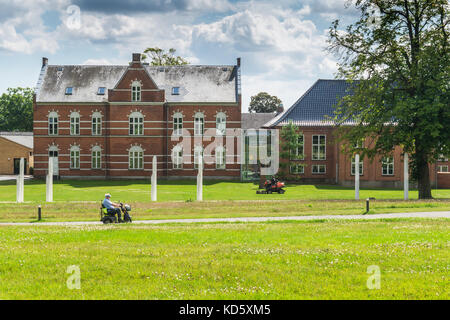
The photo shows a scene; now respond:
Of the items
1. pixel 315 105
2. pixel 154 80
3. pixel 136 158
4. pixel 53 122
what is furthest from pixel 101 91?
pixel 315 105

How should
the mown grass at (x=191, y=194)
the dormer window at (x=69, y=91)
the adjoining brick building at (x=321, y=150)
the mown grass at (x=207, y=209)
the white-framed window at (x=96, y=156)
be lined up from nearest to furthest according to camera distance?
the mown grass at (x=207, y=209) → the mown grass at (x=191, y=194) → the adjoining brick building at (x=321, y=150) → the dormer window at (x=69, y=91) → the white-framed window at (x=96, y=156)

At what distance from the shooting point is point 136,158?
56000 millimetres

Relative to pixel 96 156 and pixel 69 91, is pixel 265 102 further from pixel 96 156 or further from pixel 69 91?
pixel 69 91

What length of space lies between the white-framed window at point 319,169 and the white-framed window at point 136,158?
1872 cm

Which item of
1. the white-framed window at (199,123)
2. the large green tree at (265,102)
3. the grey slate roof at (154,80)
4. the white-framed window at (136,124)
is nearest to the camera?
the white-framed window at (136,124)

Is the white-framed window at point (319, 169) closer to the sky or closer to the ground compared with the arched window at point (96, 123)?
→ closer to the ground

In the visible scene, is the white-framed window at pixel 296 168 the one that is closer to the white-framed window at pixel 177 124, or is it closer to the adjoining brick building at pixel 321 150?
the adjoining brick building at pixel 321 150

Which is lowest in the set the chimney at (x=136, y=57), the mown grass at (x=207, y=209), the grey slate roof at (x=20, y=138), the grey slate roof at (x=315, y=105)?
the mown grass at (x=207, y=209)

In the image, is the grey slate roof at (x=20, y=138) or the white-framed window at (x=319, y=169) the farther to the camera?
the grey slate roof at (x=20, y=138)

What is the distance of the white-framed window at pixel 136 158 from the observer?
2202 inches

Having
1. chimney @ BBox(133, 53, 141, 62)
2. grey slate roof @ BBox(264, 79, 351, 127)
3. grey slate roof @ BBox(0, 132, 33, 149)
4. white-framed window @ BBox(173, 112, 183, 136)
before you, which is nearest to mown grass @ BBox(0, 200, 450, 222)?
grey slate roof @ BBox(264, 79, 351, 127)

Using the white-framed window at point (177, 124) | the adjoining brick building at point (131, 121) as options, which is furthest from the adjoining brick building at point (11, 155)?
→ the white-framed window at point (177, 124)

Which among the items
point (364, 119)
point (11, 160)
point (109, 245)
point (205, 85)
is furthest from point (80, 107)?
point (109, 245)

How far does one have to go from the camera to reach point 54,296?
8.16 m
